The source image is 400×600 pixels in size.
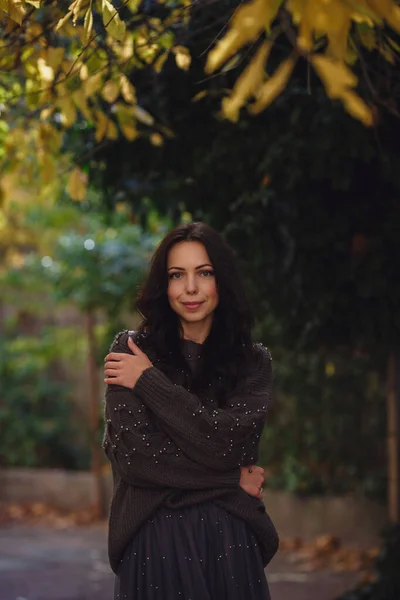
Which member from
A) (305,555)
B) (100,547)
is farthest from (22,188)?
(305,555)

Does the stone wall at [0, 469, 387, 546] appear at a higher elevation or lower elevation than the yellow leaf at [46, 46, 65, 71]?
lower

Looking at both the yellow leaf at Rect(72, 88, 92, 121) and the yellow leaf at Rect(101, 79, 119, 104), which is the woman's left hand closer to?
the yellow leaf at Rect(72, 88, 92, 121)

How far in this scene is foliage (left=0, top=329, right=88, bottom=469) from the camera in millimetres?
11305

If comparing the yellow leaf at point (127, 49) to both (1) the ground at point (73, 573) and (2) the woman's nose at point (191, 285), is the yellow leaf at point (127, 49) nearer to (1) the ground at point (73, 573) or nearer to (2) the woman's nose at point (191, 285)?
(2) the woman's nose at point (191, 285)

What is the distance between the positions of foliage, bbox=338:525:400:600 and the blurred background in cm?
1

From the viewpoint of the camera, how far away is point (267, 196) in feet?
17.7

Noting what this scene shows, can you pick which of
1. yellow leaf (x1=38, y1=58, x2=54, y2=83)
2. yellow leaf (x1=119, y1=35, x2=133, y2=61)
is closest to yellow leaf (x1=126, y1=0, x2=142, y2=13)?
yellow leaf (x1=119, y1=35, x2=133, y2=61)

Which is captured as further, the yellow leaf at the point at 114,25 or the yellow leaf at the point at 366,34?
the yellow leaf at the point at 114,25

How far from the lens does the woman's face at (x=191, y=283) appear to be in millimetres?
3628

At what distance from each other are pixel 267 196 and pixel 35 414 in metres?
6.72

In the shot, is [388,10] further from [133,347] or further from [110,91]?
[110,91]

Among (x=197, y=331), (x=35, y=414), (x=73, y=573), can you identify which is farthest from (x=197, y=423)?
(x=35, y=414)

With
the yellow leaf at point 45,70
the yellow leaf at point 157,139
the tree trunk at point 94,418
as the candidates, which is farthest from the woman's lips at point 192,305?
the tree trunk at point 94,418

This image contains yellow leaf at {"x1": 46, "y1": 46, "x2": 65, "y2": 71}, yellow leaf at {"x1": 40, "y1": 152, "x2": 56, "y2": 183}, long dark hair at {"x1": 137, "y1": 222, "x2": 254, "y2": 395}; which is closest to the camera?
long dark hair at {"x1": 137, "y1": 222, "x2": 254, "y2": 395}
